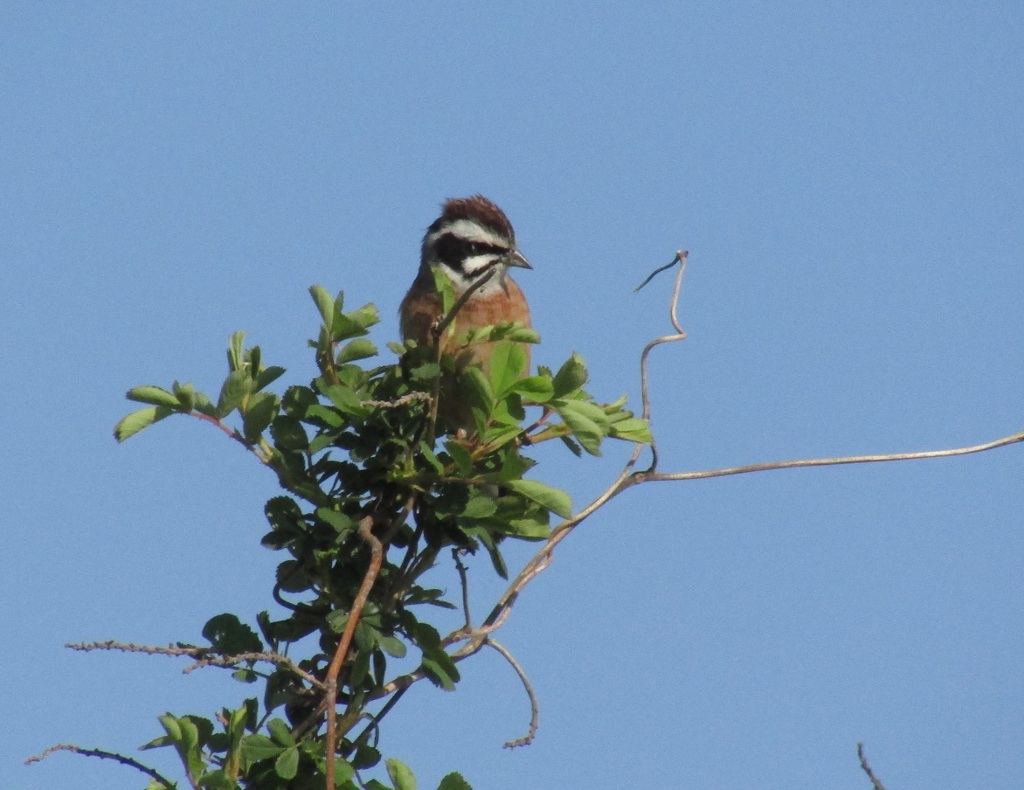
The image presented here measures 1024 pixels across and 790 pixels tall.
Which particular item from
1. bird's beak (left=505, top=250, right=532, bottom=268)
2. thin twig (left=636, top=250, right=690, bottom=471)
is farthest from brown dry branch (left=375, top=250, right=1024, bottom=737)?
bird's beak (left=505, top=250, right=532, bottom=268)

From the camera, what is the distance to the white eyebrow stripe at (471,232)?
5.00m

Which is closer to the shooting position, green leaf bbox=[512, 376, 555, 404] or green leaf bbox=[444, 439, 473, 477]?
green leaf bbox=[444, 439, 473, 477]

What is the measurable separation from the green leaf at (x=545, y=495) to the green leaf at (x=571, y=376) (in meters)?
0.21

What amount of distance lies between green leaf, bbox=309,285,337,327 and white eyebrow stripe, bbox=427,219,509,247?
2195 mm

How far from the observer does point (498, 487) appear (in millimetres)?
2762

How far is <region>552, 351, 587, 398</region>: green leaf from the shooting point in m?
2.73

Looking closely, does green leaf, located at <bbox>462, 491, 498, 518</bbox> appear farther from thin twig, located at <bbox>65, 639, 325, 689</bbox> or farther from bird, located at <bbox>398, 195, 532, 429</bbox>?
bird, located at <bbox>398, 195, 532, 429</bbox>

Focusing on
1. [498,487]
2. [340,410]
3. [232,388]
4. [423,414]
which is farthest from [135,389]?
[498,487]

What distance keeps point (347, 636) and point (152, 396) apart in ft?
2.07

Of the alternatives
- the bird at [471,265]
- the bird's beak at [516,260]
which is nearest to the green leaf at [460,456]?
the bird at [471,265]

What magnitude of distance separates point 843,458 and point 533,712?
2.85 ft

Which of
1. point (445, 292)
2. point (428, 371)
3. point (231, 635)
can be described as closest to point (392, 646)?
point (231, 635)

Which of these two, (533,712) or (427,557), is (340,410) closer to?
(427,557)

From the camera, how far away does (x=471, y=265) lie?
508cm
